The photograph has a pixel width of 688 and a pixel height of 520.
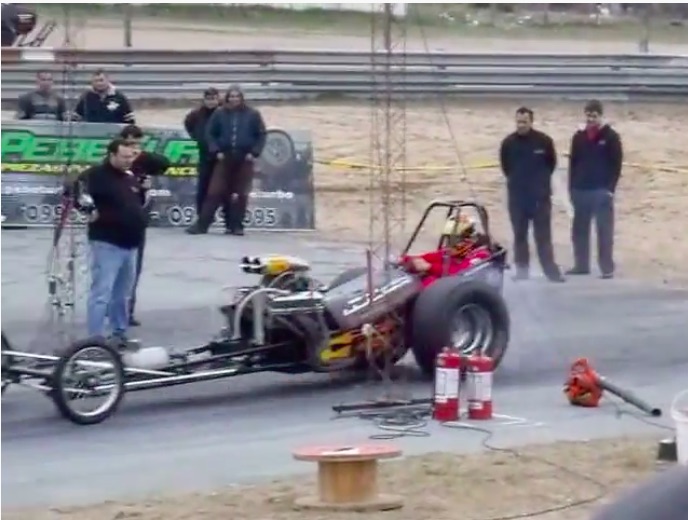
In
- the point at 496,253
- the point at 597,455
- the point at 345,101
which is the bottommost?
the point at 597,455

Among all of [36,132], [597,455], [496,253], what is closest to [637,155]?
[36,132]

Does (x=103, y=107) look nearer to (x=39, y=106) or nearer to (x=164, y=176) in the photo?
(x=164, y=176)

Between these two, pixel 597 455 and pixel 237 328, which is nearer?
pixel 597 455

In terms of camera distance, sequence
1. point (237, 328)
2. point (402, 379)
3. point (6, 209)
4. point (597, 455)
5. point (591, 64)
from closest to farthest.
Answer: point (597, 455)
point (237, 328)
point (402, 379)
point (6, 209)
point (591, 64)

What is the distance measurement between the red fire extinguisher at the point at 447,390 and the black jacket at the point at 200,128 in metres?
10.3

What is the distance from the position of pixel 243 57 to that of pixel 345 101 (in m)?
1.98

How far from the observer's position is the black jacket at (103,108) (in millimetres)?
20094

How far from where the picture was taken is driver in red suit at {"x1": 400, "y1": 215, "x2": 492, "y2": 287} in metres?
11.8

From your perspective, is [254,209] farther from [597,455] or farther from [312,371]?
[597,455]

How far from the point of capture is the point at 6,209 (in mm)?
20156

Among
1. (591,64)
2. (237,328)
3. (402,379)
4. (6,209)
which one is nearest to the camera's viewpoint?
(237,328)

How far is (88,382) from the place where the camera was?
10164 mm

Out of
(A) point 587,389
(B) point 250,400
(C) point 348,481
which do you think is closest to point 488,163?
(B) point 250,400

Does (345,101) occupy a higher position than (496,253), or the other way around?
(345,101)
